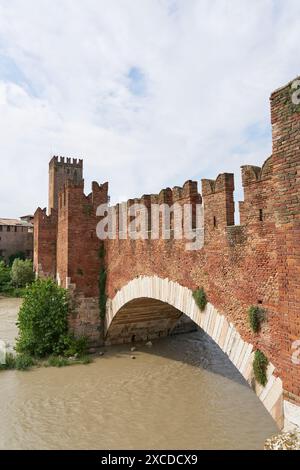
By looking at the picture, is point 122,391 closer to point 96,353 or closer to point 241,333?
point 96,353

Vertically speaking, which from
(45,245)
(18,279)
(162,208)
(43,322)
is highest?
(162,208)

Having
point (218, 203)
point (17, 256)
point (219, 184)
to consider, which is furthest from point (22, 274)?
point (219, 184)

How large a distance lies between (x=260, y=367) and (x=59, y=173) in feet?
154

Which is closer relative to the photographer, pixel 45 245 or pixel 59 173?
pixel 45 245

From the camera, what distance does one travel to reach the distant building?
48.0m

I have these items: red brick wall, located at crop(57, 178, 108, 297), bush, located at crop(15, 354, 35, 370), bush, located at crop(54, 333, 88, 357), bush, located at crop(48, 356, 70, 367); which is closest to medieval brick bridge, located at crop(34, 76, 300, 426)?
red brick wall, located at crop(57, 178, 108, 297)

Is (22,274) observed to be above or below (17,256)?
below

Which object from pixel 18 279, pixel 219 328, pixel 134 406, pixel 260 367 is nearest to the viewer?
pixel 260 367

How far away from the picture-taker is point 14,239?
1918 inches

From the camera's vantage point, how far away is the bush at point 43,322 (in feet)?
48.3

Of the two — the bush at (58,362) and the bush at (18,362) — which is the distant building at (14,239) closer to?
the bush at (18,362)

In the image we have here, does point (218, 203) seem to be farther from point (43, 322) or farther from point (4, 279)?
point (4, 279)

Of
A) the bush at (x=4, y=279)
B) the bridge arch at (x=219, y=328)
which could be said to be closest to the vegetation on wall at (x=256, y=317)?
the bridge arch at (x=219, y=328)

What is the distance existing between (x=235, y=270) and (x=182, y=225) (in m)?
2.58
